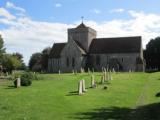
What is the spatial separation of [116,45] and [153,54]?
593 inches

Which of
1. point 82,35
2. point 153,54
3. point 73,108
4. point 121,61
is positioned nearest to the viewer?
point 73,108

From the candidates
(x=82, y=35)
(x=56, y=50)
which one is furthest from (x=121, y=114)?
(x=56, y=50)

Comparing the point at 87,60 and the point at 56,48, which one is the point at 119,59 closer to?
the point at 87,60

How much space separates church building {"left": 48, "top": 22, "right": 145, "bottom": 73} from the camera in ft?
292

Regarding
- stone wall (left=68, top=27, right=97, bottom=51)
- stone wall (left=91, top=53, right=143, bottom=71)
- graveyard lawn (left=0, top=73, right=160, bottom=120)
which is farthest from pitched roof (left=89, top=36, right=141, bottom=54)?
graveyard lawn (left=0, top=73, right=160, bottom=120)

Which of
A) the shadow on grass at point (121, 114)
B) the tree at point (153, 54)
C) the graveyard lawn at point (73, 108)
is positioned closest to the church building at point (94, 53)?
the tree at point (153, 54)

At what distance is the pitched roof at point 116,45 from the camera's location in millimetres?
89375

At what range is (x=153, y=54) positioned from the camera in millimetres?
102062

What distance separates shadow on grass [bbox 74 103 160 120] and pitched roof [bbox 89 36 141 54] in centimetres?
6738

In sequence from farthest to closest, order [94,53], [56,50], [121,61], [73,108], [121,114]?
[56,50], [94,53], [121,61], [73,108], [121,114]

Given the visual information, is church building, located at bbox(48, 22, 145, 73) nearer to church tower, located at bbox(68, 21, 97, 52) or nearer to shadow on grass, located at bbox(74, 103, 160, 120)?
church tower, located at bbox(68, 21, 97, 52)

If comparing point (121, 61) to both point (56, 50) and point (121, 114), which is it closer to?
point (56, 50)

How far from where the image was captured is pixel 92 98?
26844mm

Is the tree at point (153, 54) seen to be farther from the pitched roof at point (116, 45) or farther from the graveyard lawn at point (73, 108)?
the graveyard lawn at point (73, 108)
